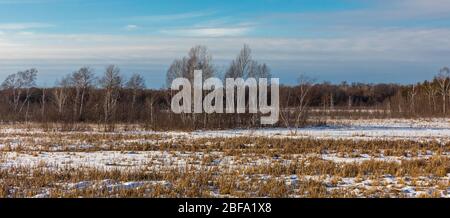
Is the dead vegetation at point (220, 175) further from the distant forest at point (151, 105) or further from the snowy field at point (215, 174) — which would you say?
the distant forest at point (151, 105)

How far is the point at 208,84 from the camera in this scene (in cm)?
4484

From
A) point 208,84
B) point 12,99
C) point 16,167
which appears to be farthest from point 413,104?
point 16,167

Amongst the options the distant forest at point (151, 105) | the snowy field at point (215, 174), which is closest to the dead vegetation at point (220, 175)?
the snowy field at point (215, 174)

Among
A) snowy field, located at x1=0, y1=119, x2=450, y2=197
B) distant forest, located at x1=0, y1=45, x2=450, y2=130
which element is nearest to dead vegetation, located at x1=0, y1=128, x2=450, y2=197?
snowy field, located at x1=0, y1=119, x2=450, y2=197
